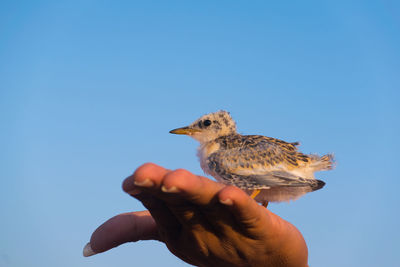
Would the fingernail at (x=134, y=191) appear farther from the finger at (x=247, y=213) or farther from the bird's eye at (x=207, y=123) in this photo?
the bird's eye at (x=207, y=123)

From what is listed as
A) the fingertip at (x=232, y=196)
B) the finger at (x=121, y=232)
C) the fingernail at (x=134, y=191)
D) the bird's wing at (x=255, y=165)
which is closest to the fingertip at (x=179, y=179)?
the fingertip at (x=232, y=196)

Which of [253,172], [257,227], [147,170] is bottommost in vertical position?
[257,227]

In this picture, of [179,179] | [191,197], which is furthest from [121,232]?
[179,179]

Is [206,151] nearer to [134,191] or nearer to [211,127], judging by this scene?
[211,127]

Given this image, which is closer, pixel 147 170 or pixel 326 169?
pixel 147 170

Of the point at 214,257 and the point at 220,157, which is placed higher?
the point at 220,157

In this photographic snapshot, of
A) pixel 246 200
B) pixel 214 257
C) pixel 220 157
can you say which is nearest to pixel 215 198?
pixel 246 200

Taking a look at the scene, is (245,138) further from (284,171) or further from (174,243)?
(174,243)
